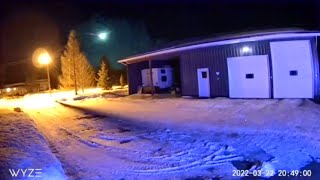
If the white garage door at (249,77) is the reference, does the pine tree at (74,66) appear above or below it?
above

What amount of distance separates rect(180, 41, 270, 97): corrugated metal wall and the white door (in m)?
0.25

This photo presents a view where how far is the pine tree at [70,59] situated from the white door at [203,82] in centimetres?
1967

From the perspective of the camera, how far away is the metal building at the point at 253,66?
15.9 m

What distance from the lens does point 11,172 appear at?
6105mm

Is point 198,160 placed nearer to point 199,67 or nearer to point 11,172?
point 11,172

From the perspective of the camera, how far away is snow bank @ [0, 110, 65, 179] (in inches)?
241

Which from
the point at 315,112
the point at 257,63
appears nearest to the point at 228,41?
the point at 257,63

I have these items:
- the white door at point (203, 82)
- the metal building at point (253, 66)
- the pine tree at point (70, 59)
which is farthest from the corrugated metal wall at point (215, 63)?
the pine tree at point (70, 59)

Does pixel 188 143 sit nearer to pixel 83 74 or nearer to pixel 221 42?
pixel 221 42

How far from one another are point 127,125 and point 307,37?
10912mm

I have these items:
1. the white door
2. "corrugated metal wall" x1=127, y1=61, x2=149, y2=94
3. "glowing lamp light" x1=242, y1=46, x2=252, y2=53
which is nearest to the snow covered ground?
"glowing lamp light" x1=242, y1=46, x2=252, y2=53

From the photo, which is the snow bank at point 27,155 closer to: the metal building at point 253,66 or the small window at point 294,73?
the metal building at point 253,66

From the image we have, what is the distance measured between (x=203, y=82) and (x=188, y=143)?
1212 centimetres

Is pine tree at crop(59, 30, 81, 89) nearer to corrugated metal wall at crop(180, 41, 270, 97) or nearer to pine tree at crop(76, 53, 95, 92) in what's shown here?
pine tree at crop(76, 53, 95, 92)
